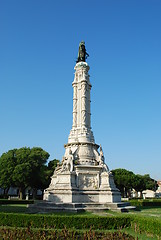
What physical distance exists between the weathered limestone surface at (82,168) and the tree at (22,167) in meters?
18.4

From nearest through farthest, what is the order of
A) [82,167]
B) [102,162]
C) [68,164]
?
[68,164] → [82,167] → [102,162]

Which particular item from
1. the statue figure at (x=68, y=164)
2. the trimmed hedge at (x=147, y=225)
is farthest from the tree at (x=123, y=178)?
the trimmed hedge at (x=147, y=225)

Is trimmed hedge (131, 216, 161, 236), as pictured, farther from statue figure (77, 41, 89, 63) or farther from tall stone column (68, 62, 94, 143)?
statue figure (77, 41, 89, 63)

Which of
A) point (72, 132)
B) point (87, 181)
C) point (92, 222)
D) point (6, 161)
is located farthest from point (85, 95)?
point (6, 161)

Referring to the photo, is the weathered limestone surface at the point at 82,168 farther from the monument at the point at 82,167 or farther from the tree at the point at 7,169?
the tree at the point at 7,169

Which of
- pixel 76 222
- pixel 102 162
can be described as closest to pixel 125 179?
pixel 102 162

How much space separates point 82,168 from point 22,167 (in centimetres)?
2244

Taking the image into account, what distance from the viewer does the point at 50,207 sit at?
2377 cm

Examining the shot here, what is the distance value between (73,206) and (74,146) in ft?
28.9

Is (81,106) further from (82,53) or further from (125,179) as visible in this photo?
(125,179)

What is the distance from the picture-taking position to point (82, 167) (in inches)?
1097

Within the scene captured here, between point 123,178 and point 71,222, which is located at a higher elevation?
point 123,178

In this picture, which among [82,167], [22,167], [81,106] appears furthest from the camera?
[22,167]

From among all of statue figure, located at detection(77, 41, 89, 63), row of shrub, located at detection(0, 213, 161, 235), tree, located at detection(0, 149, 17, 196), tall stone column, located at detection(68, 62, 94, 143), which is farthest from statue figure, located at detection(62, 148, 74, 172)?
tree, located at detection(0, 149, 17, 196)
